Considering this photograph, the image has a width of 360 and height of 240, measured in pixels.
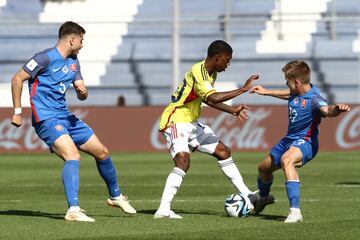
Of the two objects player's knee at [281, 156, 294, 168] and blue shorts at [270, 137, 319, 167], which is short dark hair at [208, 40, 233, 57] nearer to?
blue shorts at [270, 137, 319, 167]

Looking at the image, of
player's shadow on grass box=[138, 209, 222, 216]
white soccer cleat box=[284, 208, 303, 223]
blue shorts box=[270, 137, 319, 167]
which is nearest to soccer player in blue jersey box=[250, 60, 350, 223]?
blue shorts box=[270, 137, 319, 167]

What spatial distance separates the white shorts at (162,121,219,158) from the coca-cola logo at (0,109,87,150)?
16.4 meters

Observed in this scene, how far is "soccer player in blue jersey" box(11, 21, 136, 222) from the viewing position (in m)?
11.0

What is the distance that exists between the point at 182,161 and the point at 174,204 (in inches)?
75.3

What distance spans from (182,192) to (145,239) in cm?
620

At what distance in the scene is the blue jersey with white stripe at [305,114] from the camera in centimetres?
1099

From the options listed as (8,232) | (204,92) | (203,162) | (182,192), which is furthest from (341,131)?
(8,232)

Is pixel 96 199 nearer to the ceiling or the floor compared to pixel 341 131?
nearer to the ceiling

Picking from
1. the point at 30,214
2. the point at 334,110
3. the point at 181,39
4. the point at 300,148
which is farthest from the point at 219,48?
the point at 181,39

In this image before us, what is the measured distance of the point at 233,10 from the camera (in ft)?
127

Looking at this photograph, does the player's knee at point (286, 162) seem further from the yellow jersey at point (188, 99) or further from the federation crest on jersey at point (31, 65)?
the federation crest on jersey at point (31, 65)

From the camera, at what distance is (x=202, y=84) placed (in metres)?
11.3

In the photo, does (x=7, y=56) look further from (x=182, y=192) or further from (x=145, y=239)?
(x=145, y=239)

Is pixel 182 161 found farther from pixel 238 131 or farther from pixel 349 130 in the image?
pixel 349 130
